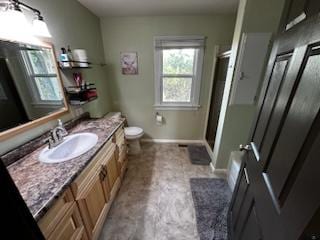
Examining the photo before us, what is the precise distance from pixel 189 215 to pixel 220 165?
3.01 ft

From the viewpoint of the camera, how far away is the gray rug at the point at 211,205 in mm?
1485

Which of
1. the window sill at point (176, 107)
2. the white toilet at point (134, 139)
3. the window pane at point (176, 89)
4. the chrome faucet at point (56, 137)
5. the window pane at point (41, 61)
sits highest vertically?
the window pane at point (41, 61)

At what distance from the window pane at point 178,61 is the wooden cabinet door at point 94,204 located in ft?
6.96

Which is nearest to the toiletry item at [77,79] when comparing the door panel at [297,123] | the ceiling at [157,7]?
the ceiling at [157,7]

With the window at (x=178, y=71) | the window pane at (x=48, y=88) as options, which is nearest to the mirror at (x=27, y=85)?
the window pane at (x=48, y=88)

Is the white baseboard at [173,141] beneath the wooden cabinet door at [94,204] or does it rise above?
beneath

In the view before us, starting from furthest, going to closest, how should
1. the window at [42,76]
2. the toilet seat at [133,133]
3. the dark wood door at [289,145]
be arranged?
1. the toilet seat at [133,133]
2. the window at [42,76]
3. the dark wood door at [289,145]

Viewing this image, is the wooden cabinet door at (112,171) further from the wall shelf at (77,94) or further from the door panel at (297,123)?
the door panel at (297,123)

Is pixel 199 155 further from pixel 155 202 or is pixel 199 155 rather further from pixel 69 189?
pixel 69 189

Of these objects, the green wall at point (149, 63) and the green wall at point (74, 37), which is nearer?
the green wall at point (74, 37)

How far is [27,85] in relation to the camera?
4.23 feet

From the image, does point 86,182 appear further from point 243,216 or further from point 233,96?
point 233,96

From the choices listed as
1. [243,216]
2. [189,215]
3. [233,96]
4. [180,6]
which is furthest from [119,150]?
[180,6]

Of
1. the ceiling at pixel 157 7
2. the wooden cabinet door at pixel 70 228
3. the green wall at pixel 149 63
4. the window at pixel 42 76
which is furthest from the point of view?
the green wall at pixel 149 63
